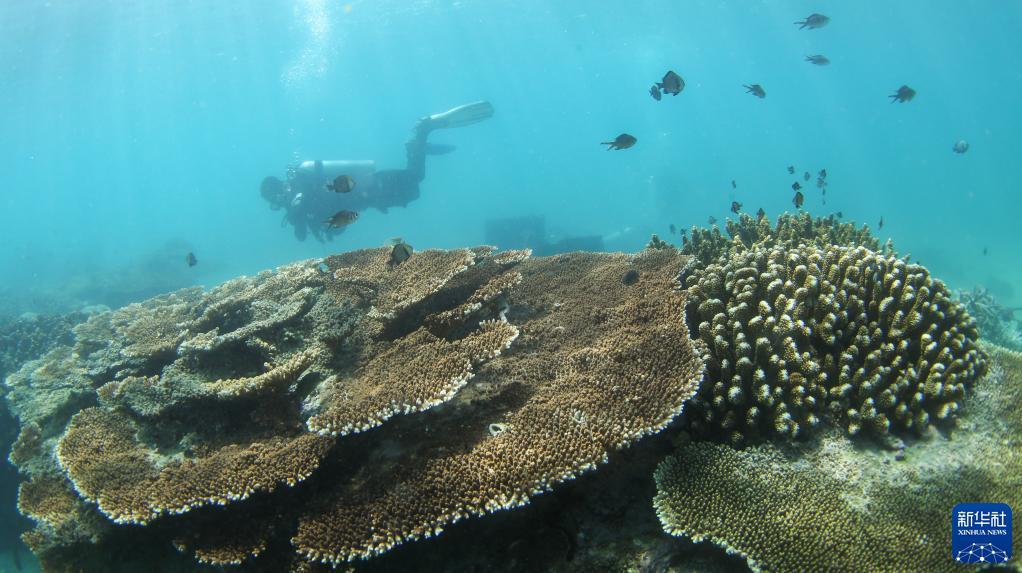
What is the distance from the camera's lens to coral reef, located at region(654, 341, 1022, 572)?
291 cm

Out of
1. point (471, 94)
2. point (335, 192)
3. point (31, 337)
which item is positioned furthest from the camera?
point (471, 94)

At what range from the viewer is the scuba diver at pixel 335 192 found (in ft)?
66.1

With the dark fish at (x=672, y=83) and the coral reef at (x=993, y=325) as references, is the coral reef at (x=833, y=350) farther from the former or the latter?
the coral reef at (x=993, y=325)

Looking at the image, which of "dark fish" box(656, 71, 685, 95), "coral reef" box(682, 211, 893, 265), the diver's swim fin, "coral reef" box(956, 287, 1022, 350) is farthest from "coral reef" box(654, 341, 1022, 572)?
the diver's swim fin

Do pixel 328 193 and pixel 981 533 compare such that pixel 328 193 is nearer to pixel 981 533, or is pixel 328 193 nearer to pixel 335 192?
pixel 335 192

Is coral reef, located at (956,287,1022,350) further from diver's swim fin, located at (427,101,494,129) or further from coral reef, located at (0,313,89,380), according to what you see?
coral reef, located at (0,313,89,380)

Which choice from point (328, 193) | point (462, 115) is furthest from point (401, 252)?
point (462, 115)

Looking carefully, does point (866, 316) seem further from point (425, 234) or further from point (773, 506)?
point (425, 234)

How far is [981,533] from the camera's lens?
2.96 metres

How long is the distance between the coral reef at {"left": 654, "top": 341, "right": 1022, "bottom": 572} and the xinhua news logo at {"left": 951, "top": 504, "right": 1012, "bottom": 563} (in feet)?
0.19

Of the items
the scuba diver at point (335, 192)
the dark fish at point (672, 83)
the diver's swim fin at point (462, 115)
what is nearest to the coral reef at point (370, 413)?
the dark fish at point (672, 83)

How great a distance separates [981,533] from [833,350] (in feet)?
5.17

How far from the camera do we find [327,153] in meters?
195

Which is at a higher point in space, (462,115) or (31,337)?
(462,115)
